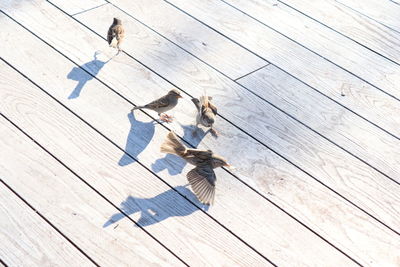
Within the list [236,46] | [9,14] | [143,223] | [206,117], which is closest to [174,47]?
[236,46]

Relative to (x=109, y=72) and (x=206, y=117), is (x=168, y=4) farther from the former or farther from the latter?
(x=206, y=117)

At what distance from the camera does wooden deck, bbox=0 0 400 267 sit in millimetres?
3006

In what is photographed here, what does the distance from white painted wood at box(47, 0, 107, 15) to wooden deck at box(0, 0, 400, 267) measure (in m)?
0.02

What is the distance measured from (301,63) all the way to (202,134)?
1326mm

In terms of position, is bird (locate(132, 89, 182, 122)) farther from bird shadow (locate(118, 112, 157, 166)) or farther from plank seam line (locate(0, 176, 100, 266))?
plank seam line (locate(0, 176, 100, 266))

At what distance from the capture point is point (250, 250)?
299 centimetres

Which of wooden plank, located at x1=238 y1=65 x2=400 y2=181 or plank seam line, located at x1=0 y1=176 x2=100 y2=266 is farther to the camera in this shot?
wooden plank, located at x1=238 y1=65 x2=400 y2=181

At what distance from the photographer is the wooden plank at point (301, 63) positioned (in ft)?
13.5

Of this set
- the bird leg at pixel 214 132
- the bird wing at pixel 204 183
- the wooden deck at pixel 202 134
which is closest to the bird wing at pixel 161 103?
the wooden deck at pixel 202 134

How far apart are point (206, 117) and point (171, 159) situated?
0.38m

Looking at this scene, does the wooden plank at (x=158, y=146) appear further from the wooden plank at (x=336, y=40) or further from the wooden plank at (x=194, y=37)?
the wooden plank at (x=336, y=40)

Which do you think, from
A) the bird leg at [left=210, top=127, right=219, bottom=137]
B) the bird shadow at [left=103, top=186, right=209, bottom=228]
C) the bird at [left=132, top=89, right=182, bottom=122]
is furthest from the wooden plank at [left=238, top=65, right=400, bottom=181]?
the bird shadow at [left=103, top=186, right=209, bottom=228]

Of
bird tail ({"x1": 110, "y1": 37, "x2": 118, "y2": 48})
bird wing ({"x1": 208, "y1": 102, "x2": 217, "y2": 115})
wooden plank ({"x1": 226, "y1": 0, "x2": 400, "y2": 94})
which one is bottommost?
→ bird tail ({"x1": 110, "y1": 37, "x2": 118, "y2": 48})

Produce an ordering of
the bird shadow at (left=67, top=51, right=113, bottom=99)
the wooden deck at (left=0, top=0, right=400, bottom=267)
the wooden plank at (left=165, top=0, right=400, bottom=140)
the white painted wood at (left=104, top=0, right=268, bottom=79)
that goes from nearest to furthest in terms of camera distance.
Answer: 1. the wooden deck at (left=0, top=0, right=400, bottom=267)
2. the bird shadow at (left=67, top=51, right=113, bottom=99)
3. the wooden plank at (left=165, top=0, right=400, bottom=140)
4. the white painted wood at (left=104, top=0, right=268, bottom=79)
